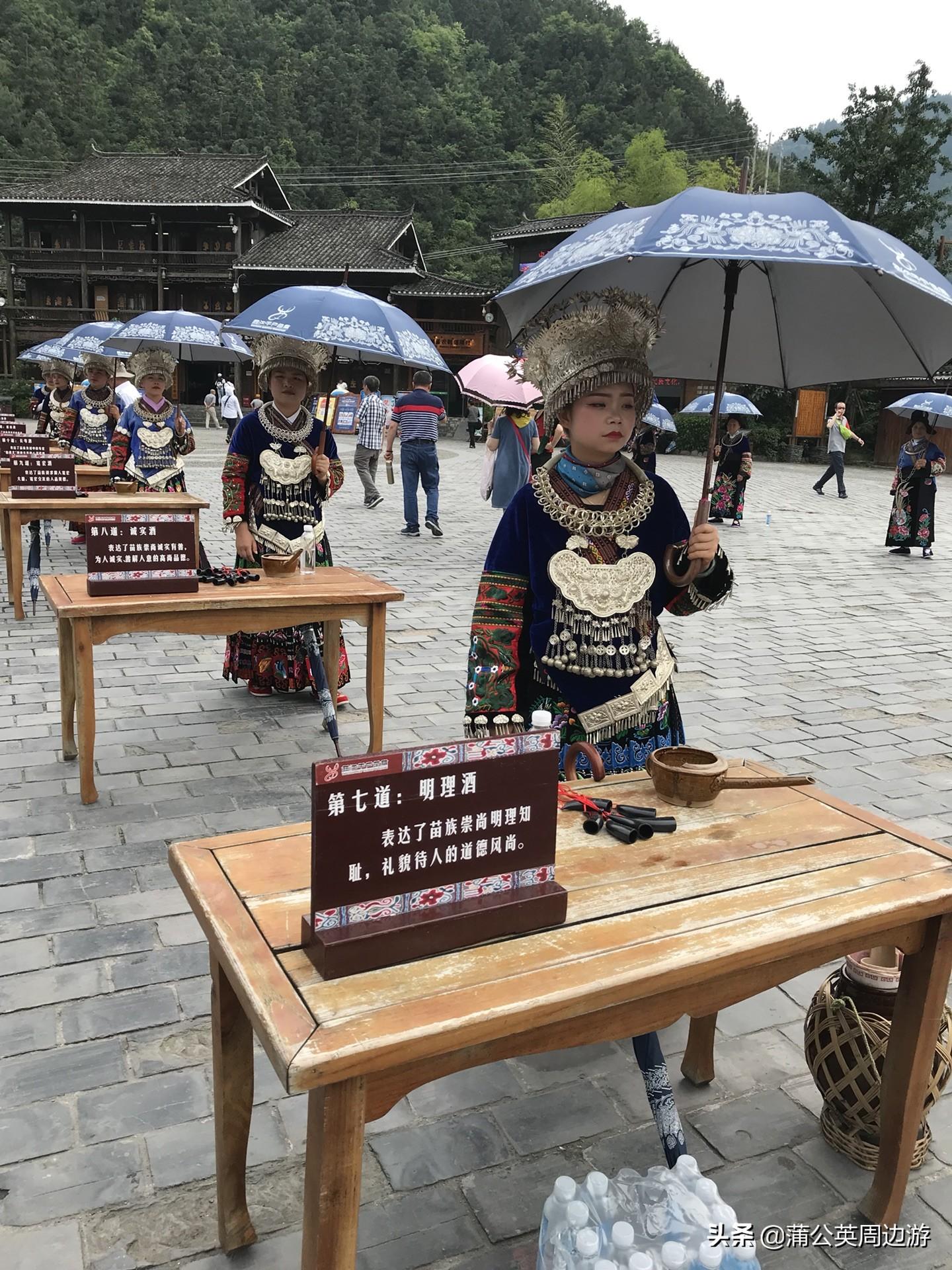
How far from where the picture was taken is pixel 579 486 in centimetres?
269

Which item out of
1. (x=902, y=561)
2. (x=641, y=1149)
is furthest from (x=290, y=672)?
(x=902, y=561)

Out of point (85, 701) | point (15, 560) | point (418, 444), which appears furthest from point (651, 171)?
point (85, 701)

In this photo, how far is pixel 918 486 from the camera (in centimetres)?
1193

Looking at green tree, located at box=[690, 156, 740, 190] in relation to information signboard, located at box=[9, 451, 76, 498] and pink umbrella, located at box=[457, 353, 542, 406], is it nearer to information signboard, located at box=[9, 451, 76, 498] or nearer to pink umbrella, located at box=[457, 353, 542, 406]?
pink umbrella, located at box=[457, 353, 542, 406]

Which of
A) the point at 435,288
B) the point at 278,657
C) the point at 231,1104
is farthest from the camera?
the point at 435,288

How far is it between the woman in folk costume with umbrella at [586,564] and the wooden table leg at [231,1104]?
98cm

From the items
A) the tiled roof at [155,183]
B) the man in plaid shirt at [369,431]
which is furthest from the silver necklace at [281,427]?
the tiled roof at [155,183]

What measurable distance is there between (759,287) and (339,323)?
2262 mm

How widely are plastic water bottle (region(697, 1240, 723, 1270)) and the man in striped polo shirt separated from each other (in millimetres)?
10691

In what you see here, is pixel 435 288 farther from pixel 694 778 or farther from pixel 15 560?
pixel 694 778

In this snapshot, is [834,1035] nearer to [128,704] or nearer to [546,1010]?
[546,1010]

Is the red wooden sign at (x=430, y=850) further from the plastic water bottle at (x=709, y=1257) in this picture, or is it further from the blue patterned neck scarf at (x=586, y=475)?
the blue patterned neck scarf at (x=586, y=475)

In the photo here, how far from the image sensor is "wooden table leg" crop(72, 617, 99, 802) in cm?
404

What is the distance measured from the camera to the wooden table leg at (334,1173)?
Result: 1.40 meters
